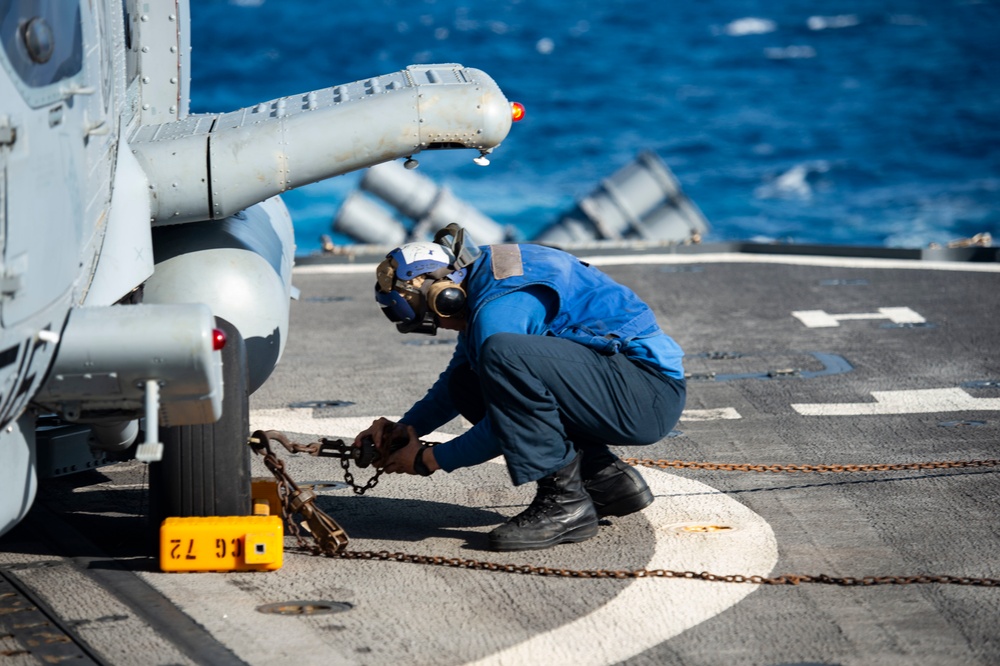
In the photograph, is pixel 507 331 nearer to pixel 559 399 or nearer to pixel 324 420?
pixel 559 399

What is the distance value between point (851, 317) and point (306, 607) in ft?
19.8

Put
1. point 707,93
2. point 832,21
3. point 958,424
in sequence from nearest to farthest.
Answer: point 958,424 → point 707,93 → point 832,21

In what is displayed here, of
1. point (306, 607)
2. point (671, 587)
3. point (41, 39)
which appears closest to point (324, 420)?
point (306, 607)

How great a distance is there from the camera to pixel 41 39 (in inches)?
154

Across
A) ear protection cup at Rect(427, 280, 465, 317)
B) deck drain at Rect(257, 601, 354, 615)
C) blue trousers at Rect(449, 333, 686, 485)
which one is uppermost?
ear protection cup at Rect(427, 280, 465, 317)

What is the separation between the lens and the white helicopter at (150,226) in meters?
3.86

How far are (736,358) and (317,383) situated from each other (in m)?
2.57

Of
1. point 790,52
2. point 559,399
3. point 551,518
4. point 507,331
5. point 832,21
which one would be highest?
point 832,21

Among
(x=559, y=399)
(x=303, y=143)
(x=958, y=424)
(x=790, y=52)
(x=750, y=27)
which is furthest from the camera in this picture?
(x=750, y=27)

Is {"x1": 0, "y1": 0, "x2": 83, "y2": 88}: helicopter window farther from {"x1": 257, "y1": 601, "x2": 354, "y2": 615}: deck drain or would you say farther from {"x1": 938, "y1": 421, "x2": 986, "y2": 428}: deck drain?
{"x1": 938, "y1": 421, "x2": 986, "y2": 428}: deck drain

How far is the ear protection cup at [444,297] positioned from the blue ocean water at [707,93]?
3145 centimetres

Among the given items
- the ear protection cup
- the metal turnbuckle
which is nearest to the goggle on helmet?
the ear protection cup

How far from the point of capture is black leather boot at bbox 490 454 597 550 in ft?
17.0

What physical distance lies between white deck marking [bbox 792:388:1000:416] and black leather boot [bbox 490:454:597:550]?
2373 mm
